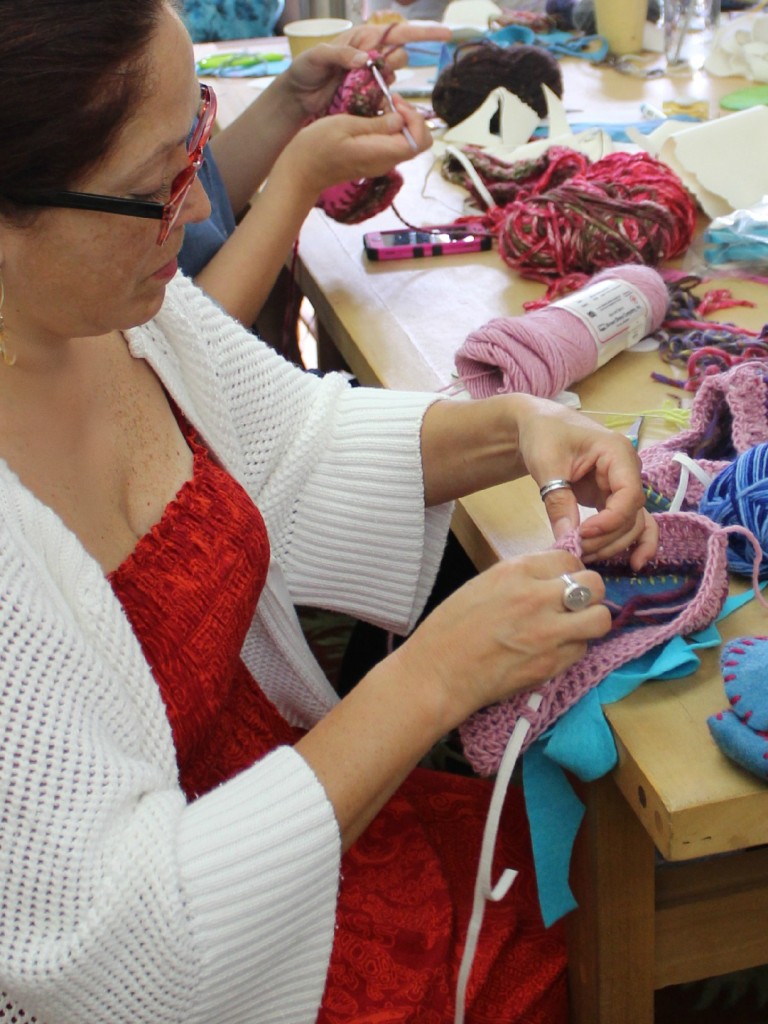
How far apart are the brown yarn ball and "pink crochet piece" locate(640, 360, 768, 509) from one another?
988 mm

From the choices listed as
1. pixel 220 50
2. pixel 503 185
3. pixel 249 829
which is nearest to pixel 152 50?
pixel 249 829

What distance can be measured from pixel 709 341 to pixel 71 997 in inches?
34.7

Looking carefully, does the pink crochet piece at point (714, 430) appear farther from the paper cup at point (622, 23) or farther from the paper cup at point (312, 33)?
the paper cup at point (622, 23)

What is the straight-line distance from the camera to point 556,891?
2.76 ft

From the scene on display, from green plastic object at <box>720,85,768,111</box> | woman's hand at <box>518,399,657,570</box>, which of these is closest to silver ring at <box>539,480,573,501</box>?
woman's hand at <box>518,399,657,570</box>

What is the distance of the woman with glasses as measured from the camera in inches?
27.5

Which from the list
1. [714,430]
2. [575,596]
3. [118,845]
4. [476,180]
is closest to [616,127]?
[476,180]

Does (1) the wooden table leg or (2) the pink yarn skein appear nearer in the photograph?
(1) the wooden table leg

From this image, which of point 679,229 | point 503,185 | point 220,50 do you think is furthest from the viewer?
point 220,50

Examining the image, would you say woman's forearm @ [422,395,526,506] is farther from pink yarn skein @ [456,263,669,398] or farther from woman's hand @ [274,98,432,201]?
woman's hand @ [274,98,432,201]

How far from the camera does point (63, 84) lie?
69 centimetres

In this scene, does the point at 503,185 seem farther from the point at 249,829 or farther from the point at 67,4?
the point at 249,829

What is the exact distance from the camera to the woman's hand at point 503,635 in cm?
79

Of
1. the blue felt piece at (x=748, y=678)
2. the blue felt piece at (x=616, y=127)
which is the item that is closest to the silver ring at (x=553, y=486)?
the blue felt piece at (x=748, y=678)
